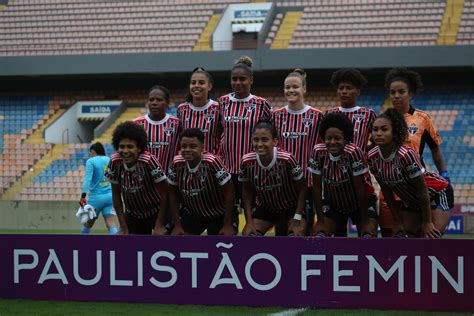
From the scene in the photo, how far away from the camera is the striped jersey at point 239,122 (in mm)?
7730

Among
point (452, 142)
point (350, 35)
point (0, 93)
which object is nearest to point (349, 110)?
point (452, 142)

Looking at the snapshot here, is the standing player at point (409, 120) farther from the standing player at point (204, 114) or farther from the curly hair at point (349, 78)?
the standing player at point (204, 114)

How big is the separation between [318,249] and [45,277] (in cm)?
229

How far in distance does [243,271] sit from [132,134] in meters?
1.59

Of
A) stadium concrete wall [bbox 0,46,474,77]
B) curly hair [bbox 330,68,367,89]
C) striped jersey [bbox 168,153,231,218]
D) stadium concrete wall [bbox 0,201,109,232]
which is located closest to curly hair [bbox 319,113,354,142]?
curly hair [bbox 330,68,367,89]

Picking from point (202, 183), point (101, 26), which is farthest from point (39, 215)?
point (202, 183)

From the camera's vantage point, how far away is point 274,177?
7.11m

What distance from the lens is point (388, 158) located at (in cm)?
666

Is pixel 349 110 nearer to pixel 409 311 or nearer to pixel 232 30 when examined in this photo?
pixel 409 311

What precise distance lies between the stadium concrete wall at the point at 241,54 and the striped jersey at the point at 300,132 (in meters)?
15.7

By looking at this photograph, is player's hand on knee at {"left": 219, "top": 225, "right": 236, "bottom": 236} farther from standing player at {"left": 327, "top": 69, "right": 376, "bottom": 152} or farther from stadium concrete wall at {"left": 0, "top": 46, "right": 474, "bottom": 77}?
stadium concrete wall at {"left": 0, "top": 46, "right": 474, "bottom": 77}

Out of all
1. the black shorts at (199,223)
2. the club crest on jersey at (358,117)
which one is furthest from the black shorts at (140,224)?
the club crest on jersey at (358,117)

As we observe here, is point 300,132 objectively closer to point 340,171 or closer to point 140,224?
point 340,171

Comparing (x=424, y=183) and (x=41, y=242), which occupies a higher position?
(x=424, y=183)
